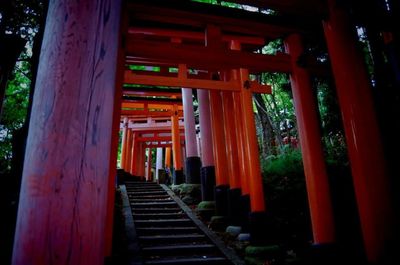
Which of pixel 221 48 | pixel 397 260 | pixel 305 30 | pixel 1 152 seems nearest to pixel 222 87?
pixel 221 48

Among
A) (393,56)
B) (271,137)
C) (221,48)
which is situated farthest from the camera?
(271,137)

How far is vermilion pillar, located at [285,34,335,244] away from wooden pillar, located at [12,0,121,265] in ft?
16.0

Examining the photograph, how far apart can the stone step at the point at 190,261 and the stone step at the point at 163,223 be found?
2.19 meters

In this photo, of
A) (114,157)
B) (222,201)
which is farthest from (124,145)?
(114,157)

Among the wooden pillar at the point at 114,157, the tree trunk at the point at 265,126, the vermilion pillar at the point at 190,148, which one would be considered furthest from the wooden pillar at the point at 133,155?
the wooden pillar at the point at 114,157

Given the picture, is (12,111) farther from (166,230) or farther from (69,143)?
(69,143)

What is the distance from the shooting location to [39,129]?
1173 millimetres

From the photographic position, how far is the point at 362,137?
4074 millimetres

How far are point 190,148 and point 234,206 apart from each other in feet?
16.1

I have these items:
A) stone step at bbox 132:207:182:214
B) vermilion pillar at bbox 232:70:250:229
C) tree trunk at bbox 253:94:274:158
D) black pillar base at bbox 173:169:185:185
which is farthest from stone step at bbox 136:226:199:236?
tree trunk at bbox 253:94:274:158

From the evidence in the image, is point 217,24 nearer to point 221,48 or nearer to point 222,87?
point 221,48

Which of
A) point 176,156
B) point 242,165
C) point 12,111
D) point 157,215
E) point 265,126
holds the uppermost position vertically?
point 265,126

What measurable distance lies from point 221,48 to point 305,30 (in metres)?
2.12

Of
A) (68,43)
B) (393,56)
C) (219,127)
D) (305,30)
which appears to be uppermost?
(305,30)
